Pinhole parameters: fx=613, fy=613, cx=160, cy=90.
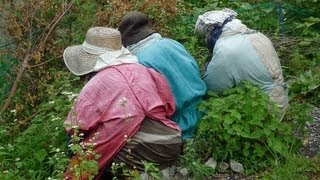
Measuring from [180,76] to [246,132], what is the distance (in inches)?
29.7

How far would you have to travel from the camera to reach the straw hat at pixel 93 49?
4.54 metres

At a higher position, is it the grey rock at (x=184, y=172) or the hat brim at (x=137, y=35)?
the hat brim at (x=137, y=35)

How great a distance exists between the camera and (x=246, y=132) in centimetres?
447

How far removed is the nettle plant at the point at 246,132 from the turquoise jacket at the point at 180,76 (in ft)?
0.76

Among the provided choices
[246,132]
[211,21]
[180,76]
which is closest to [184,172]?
[246,132]

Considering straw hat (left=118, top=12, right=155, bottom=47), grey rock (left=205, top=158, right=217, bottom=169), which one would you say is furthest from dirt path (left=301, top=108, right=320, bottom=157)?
straw hat (left=118, top=12, right=155, bottom=47)

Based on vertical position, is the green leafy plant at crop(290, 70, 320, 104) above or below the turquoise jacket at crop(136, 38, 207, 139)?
below

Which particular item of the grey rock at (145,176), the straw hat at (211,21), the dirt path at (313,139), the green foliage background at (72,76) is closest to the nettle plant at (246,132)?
the green foliage background at (72,76)

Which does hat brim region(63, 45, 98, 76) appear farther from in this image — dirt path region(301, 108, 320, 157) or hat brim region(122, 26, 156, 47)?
dirt path region(301, 108, 320, 157)

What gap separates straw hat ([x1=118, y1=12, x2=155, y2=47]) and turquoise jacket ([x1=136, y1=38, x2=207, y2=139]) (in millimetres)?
140

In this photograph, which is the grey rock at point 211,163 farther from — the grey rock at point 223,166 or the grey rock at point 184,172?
the grey rock at point 184,172

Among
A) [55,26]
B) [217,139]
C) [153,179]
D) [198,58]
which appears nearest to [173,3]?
[198,58]

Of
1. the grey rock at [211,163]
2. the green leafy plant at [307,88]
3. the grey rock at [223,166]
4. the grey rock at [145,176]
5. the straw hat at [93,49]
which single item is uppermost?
the straw hat at [93,49]

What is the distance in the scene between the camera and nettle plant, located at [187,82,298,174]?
448 centimetres
